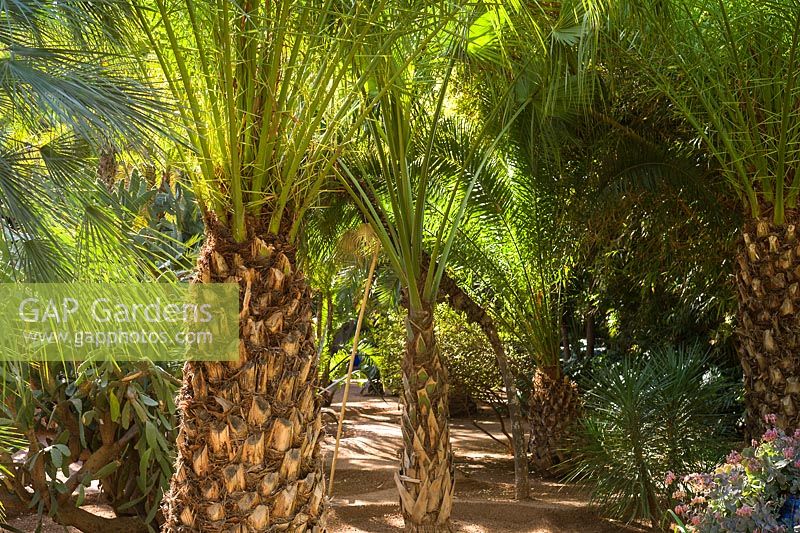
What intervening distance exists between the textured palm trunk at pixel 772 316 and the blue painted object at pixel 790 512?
211 cm

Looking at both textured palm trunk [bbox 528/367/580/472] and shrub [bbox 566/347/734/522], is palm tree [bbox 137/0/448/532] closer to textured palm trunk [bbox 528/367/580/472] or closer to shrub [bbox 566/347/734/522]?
shrub [bbox 566/347/734/522]

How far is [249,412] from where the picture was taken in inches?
138

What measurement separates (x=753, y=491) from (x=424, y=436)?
2498 millimetres

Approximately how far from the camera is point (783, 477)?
3.63 meters

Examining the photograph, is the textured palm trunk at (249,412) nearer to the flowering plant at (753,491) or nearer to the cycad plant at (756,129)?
the flowering plant at (753,491)

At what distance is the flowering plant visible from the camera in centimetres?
347

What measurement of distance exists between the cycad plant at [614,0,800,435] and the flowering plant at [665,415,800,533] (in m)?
1.95

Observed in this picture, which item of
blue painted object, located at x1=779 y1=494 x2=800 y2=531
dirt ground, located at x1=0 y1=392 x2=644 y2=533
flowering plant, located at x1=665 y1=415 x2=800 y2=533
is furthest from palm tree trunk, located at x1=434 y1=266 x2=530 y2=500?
blue painted object, located at x1=779 y1=494 x2=800 y2=531

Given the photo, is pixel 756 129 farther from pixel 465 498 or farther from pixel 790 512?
pixel 465 498

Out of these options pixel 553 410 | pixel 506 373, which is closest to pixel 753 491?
pixel 506 373

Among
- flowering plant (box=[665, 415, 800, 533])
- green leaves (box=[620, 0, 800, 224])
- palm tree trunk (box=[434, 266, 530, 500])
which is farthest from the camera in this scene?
palm tree trunk (box=[434, 266, 530, 500])

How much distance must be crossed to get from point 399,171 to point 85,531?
10.8 feet

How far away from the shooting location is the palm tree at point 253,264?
3.45 meters

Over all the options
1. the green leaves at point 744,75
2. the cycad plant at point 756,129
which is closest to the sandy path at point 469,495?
the cycad plant at point 756,129
